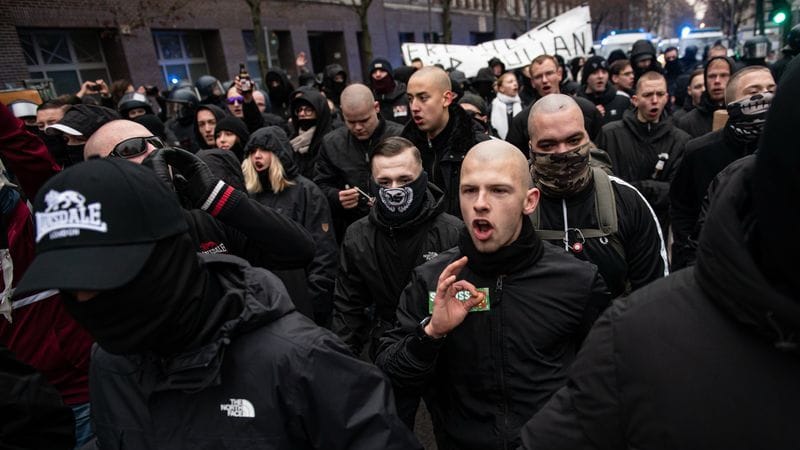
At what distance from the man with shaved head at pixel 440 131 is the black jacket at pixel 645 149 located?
1248mm

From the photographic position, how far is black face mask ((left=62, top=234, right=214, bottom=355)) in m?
1.25

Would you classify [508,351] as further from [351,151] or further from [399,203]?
[351,151]

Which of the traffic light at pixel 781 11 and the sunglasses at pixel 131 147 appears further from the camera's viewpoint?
the traffic light at pixel 781 11

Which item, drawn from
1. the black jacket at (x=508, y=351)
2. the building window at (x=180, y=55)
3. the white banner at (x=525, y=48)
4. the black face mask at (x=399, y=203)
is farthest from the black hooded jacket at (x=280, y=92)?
the building window at (x=180, y=55)

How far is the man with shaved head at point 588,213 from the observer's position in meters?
2.56

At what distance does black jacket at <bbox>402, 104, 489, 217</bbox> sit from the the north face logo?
8.95 ft

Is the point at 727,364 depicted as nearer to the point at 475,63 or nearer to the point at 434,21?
the point at 475,63

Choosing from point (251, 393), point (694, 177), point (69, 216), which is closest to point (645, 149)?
point (694, 177)

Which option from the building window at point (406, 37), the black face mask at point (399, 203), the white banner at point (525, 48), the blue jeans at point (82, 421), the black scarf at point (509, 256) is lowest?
the blue jeans at point (82, 421)

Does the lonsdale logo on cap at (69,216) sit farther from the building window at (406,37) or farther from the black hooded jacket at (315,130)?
the building window at (406,37)

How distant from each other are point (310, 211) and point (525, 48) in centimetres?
1129

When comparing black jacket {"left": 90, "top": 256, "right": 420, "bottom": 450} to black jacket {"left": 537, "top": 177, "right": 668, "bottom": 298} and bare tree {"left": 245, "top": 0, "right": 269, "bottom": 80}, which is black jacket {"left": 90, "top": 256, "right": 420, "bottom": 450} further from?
bare tree {"left": 245, "top": 0, "right": 269, "bottom": 80}

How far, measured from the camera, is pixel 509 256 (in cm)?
200

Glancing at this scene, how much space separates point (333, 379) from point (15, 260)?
1951 mm
